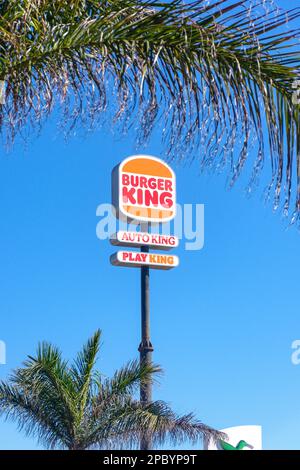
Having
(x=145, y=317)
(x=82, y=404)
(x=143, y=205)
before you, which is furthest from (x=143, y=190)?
(x=82, y=404)

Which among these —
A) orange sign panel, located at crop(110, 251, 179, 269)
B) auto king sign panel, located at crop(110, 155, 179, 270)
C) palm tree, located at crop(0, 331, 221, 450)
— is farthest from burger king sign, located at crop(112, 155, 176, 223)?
palm tree, located at crop(0, 331, 221, 450)

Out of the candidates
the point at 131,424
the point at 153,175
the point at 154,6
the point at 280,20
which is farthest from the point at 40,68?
the point at 153,175

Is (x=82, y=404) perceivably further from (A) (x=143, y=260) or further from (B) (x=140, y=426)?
(A) (x=143, y=260)

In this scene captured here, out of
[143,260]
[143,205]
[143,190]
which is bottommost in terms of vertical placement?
[143,260]

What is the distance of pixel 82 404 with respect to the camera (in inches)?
931

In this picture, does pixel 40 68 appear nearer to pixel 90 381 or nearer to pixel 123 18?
pixel 123 18

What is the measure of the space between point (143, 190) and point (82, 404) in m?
17.0

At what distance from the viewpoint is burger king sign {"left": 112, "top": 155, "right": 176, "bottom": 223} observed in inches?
1507

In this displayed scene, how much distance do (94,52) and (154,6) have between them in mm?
439

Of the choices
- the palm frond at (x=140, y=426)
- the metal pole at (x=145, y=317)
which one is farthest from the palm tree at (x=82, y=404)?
the metal pole at (x=145, y=317)

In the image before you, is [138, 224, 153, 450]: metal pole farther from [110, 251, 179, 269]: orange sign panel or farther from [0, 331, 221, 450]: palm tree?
[0, 331, 221, 450]: palm tree

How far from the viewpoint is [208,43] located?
482 cm

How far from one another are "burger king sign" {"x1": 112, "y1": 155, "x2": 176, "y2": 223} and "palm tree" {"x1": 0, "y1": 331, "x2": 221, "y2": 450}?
14897mm

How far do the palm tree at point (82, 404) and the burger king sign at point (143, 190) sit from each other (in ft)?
48.9
